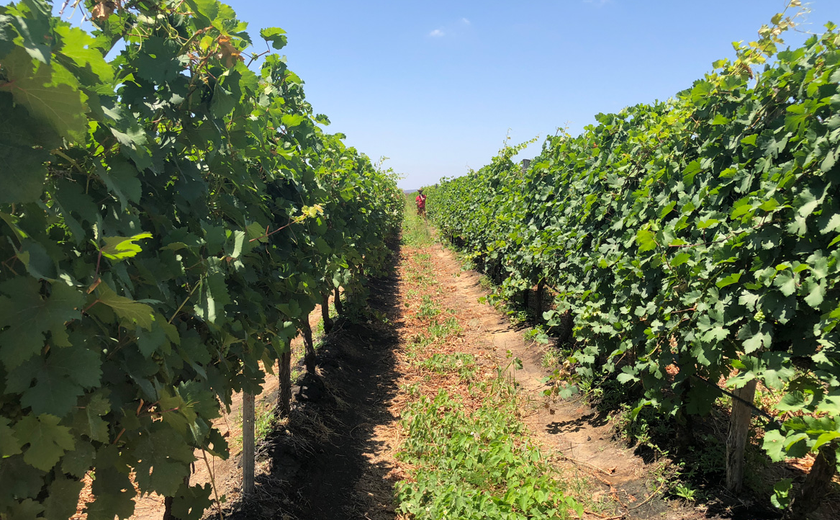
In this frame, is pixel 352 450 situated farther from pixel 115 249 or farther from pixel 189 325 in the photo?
pixel 115 249

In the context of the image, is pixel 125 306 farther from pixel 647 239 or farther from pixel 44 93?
pixel 647 239

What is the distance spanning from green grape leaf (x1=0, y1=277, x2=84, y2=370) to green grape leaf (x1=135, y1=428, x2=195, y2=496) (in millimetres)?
512

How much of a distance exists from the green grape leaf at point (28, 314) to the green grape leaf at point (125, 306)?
9cm

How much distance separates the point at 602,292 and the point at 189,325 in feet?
12.8

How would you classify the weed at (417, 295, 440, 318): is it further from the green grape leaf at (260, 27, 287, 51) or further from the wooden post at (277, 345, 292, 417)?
the green grape leaf at (260, 27, 287, 51)

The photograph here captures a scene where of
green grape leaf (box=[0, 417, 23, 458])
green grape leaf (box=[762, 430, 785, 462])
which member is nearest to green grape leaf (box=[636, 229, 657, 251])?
green grape leaf (box=[762, 430, 785, 462])

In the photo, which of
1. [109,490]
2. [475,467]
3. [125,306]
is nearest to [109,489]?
[109,490]

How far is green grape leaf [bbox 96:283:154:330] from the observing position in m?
1.19

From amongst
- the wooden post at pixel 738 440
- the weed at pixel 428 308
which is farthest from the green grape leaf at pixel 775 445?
the weed at pixel 428 308

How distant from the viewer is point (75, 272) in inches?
52.2

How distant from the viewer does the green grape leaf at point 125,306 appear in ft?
3.92

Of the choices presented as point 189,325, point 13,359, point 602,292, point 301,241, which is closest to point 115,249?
point 13,359

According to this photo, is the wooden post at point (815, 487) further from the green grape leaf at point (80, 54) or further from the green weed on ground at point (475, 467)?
the green grape leaf at point (80, 54)

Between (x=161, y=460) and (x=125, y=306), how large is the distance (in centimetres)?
57
